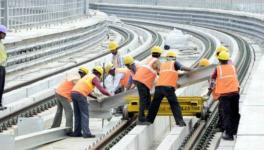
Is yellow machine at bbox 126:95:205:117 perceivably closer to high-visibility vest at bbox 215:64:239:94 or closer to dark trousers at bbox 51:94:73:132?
high-visibility vest at bbox 215:64:239:94

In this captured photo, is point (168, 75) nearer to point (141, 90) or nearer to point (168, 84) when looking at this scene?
point (168, 84)

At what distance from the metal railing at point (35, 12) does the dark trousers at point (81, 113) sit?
13669mm

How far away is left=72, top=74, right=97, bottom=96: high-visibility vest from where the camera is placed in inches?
575

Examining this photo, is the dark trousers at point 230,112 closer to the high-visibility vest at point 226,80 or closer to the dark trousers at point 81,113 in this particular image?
the high-visibility vest at point 226,80

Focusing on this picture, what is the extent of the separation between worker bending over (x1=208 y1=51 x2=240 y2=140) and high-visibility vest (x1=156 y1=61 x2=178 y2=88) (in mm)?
788

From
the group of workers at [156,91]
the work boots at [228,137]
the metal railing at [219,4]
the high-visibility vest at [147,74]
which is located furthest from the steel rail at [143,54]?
the metal railing at [219,4]

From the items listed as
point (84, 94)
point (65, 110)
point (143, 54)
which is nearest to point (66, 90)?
point (65, 110)

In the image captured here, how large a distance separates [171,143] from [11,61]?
11.9m

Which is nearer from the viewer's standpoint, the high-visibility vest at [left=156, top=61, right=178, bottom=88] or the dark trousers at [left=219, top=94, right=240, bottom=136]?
the dark trousers at [left=219, top=94, right=240, bottom=136]

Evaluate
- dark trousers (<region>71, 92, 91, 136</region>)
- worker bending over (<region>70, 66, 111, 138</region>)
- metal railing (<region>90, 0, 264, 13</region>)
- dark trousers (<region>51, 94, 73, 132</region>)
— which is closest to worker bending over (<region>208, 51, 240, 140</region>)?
worker bending over (<region>70, 66, 111, 138</region>)

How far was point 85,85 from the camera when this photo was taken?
14.6 meters

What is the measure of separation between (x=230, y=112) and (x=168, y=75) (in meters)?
1.34

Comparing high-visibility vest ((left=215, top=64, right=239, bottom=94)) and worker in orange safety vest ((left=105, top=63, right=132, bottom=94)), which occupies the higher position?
high-visibility vest ((left=215, top=64, right=239, bottom=94))

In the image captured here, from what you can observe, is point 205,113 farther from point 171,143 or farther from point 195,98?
point 171,143
